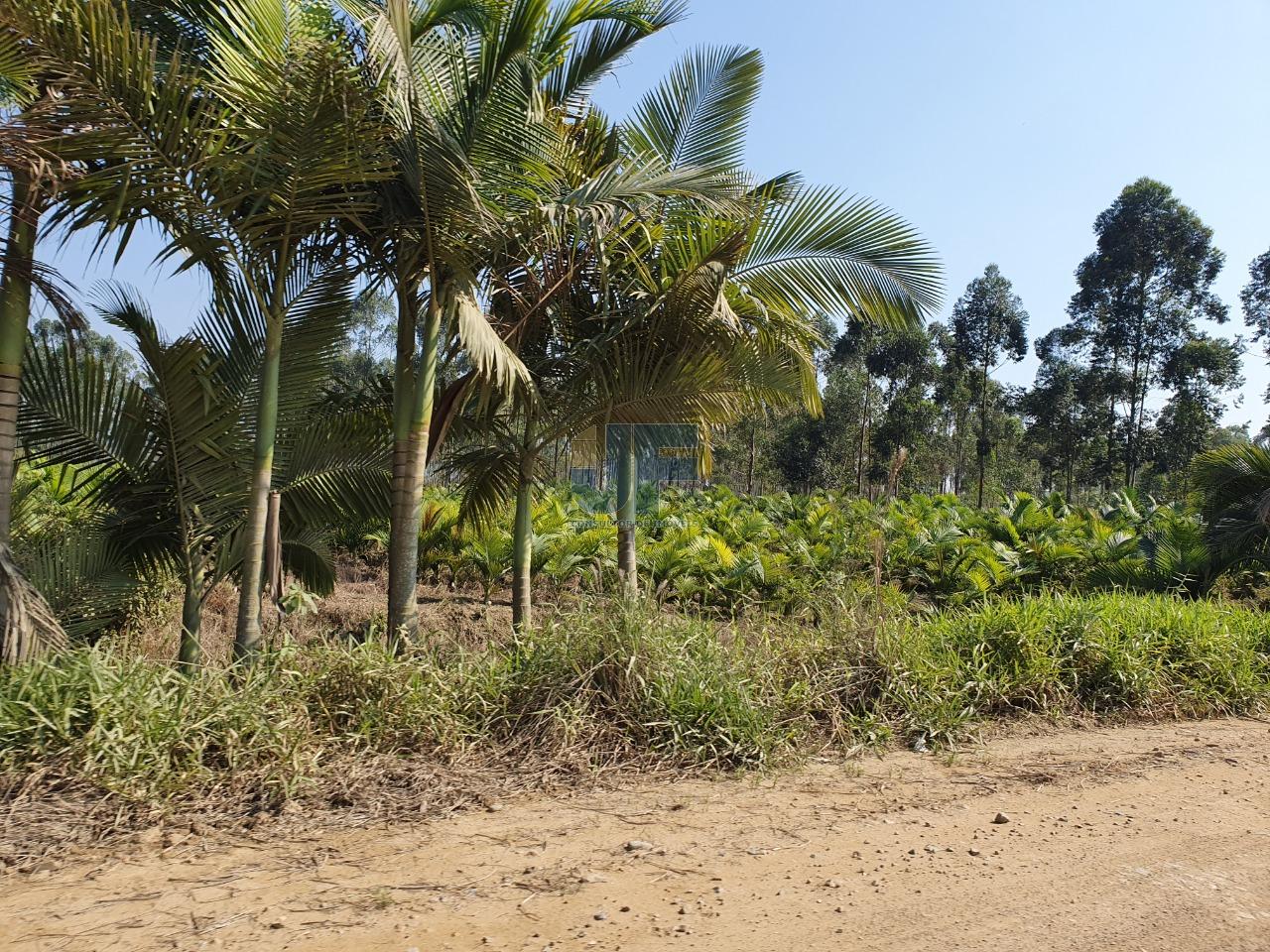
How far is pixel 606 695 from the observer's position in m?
5.18

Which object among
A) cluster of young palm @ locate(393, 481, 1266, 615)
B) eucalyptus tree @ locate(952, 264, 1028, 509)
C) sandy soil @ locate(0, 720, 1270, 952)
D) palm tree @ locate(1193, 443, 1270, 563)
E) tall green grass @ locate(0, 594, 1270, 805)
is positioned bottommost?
sandy soil @ locate(0, 720, 1270, 952)

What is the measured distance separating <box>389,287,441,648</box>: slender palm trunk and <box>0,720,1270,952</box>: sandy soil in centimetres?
219

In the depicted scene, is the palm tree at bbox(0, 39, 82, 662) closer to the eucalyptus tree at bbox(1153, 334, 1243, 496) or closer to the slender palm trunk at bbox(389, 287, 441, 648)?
the slender palm trunk at bbox(389, 287, 441, 648)

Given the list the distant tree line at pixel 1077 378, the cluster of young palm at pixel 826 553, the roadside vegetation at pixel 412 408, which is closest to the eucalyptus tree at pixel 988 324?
the distant tree line at pixel 1077 378

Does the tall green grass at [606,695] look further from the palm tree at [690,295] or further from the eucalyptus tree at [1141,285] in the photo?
the eucalyptus tree at [1141,285]

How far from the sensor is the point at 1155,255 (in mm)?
31578

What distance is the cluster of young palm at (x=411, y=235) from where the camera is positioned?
193 inches

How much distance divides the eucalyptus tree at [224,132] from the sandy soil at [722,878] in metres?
2.11

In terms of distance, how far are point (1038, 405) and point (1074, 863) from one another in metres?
34.3

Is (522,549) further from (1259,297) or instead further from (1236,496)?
(1259,297)

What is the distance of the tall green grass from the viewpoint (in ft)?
13.6

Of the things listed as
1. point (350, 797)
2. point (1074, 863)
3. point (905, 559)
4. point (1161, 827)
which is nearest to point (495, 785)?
point (350, 797)

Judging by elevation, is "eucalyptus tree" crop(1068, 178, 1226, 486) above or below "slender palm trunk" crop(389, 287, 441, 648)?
above

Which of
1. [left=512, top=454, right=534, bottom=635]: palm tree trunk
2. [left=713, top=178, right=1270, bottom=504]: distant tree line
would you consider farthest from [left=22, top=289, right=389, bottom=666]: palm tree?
[left=713, top=178, right=1270, bottom=504]: distant tree line
